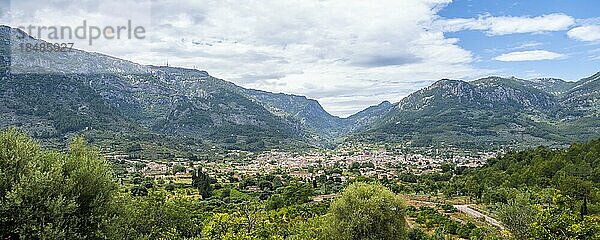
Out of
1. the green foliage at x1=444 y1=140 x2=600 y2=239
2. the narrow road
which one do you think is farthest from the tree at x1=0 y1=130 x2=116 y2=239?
the narrow road

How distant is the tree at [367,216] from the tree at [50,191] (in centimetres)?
2028

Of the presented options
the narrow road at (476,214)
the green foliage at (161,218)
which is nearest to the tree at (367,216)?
the green foliage at (161,218)

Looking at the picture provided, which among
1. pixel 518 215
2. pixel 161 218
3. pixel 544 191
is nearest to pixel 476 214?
pixel 544 191

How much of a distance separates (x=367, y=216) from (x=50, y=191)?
23676mm

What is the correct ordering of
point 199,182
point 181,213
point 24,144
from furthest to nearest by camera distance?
point 199,182 < point 181,213 < point 24,144

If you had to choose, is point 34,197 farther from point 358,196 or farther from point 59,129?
point 59,129

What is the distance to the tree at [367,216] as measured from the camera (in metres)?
33.5

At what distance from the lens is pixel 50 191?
50.7ft

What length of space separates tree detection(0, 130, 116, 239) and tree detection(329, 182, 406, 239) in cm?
2028

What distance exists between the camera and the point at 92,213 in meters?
16.6

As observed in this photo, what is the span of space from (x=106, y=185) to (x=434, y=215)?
44977 millimetres

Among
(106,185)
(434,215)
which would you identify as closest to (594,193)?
(434,215)

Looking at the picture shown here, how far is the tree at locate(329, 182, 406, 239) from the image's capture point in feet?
110

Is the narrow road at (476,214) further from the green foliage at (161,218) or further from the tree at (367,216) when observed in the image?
the green foliage at (161,218)
